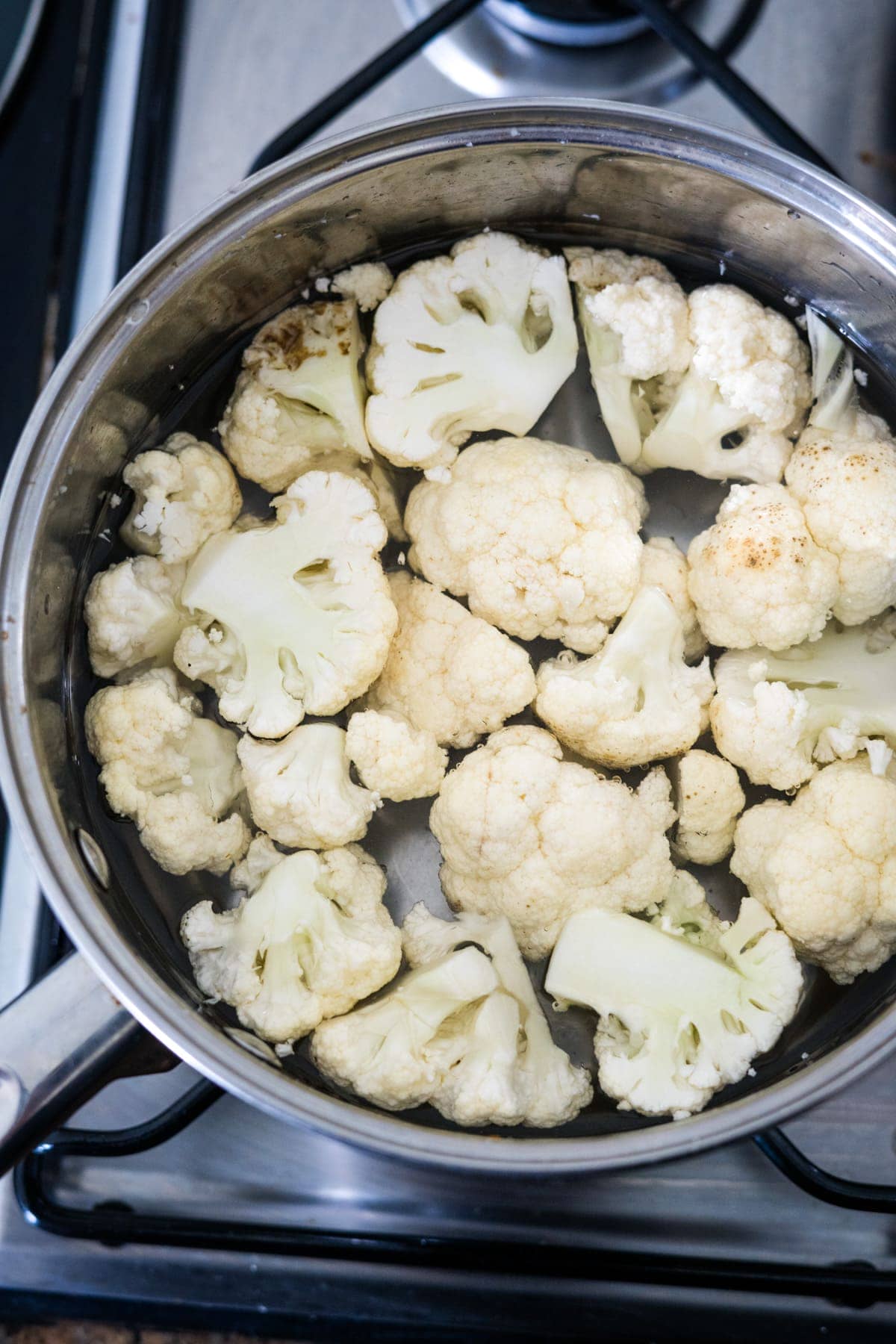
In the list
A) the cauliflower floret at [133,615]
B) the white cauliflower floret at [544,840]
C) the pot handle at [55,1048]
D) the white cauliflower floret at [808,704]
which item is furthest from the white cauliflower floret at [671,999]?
the cauliflower floret at [133,615]

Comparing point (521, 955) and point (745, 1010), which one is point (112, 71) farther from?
point (745, 1010)

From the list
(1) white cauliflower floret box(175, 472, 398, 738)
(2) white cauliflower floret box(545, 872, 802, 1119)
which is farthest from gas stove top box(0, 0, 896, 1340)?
(1) white cauliflower floret box(175, 472, 398, 738)

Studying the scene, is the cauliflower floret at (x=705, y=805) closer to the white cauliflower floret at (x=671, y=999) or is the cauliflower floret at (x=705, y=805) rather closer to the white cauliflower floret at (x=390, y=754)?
the white cauliflower floret at (x=671, y=999)

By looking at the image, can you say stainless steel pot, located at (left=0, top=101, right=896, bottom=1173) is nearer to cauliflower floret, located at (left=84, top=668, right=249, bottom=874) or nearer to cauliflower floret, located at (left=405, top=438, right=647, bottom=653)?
cauliflower floret, located at (left=84, top=668, right=249, bottom=874)

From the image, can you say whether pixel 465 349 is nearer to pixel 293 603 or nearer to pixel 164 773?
pixel 293 603

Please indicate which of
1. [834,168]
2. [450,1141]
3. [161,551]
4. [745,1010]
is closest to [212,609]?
[161,551]
